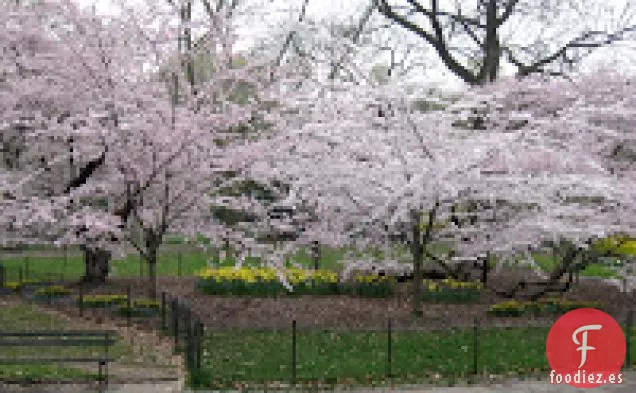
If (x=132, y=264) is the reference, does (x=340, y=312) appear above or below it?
above

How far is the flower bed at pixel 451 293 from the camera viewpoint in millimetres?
15273

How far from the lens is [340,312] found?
14.0 metres

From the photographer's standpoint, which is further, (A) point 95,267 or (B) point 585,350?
(A) point 95,267

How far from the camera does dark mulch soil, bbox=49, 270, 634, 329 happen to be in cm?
1298

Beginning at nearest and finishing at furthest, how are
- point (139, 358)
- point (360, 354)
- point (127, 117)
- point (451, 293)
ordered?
point (360, 354)
point (139, 358)
point (127, 117)
point (451, 293)

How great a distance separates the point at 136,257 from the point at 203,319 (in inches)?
619

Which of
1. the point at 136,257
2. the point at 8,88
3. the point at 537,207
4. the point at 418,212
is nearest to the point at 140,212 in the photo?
the point at 8,88

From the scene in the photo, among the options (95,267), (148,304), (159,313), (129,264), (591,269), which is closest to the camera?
(159,313)

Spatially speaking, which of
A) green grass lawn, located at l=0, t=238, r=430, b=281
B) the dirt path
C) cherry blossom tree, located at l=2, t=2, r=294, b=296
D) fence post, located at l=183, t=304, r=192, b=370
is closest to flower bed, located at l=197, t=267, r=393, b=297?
cherry blossom tree, located at l=2, t=2, r=294, b=296

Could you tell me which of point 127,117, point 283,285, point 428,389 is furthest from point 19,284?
point 428,389

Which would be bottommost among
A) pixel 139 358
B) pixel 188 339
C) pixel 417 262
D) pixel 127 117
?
pixel 139 358

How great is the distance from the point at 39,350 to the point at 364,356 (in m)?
4.88

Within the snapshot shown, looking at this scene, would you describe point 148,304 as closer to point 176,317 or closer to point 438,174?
point 176,317

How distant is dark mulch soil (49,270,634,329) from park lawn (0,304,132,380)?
2.03 m
